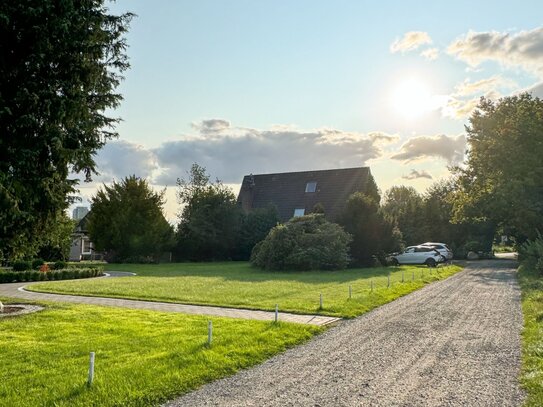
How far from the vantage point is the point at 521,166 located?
88.8ft

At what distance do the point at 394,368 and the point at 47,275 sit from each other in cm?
2091

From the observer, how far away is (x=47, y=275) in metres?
23.6

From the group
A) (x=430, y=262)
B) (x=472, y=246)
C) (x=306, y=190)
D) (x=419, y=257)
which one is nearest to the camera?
(x=430, y=262)

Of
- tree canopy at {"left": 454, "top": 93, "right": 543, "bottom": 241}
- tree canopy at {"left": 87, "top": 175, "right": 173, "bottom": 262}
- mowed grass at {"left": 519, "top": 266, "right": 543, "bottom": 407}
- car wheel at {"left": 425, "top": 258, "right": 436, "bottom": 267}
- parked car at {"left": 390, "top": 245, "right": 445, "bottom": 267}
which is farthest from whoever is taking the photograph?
tree canopy at {"left": 87, "top": 175, "right": 173, "bottom": 262}

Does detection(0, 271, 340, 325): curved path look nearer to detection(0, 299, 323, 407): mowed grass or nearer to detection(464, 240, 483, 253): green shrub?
detection(0, 299, 323, 407): mowed grass

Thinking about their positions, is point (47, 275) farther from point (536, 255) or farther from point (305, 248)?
point (536, 255)

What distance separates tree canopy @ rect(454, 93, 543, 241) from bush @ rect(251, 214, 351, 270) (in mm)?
9970

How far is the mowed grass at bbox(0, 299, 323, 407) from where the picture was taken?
6031 millimetres

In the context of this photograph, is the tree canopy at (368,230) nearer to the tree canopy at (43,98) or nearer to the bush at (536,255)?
the bush at (536,255)

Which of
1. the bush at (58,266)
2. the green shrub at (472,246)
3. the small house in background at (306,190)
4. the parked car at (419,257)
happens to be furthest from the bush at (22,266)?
the green shrub at (472,246)

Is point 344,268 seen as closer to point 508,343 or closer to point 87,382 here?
point 508,343

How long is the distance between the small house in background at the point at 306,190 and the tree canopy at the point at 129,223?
10.8 meters

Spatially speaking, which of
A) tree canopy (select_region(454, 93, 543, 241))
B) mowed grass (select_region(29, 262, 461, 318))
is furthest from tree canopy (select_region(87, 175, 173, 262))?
tree canopy (select_region(454, 93, 543, 241))

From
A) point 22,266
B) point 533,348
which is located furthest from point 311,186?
point 533,348
